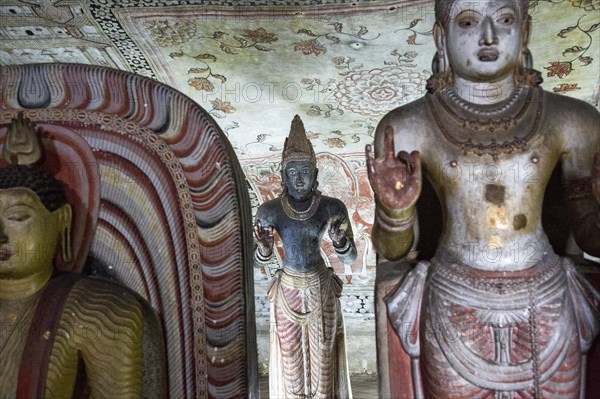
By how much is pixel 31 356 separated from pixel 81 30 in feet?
11.1

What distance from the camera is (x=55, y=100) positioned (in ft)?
11.9

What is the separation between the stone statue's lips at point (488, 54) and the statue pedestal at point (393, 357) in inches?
32.3

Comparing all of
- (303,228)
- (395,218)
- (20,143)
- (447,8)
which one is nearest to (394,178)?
(395,218)

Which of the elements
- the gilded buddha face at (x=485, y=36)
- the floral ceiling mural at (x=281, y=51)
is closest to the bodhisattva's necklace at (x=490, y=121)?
the gilded buddha face at (x=485, y=36)

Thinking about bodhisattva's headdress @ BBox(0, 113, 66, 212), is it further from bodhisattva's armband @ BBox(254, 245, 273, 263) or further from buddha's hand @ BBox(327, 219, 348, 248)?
buddha's hand @ BBox(327, 219, 348, 248)

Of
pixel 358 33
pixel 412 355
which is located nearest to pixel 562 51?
pixel 358 33

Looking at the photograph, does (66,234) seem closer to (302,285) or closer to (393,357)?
(393,357)

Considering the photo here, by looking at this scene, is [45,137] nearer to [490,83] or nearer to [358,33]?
[490,83]

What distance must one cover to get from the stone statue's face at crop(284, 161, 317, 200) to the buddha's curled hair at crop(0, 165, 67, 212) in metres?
1.84

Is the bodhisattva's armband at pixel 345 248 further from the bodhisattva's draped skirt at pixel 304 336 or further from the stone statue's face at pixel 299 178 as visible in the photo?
the stone statue's face at pixel 299 178

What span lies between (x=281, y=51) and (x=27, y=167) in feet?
10.5

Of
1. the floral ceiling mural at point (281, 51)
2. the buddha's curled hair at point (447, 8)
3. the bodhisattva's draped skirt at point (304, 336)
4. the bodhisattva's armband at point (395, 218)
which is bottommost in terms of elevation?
the bodhisattva's draped skirt at point (304, 336)

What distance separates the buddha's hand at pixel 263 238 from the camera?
5070 millimetres

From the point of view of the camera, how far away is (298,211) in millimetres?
5047
